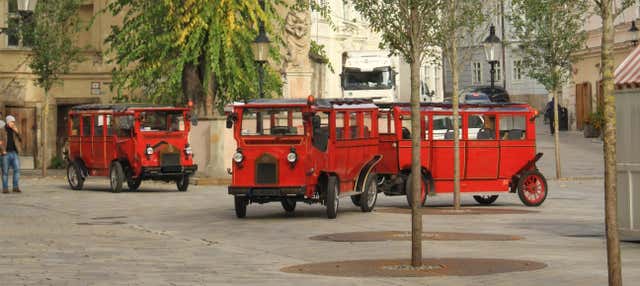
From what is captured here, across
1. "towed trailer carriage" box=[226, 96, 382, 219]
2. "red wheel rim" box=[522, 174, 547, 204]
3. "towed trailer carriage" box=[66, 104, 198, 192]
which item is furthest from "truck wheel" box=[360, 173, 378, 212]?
"towed trailer carriage" box=[66, 104, 198, 192]

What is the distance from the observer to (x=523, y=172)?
1261 inches

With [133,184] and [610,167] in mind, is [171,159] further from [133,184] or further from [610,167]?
[610,167]

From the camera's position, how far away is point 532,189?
32.1 metres

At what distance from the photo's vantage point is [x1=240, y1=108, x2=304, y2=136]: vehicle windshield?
28516 millimetres

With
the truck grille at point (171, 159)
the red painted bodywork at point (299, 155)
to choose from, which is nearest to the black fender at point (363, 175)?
the red painted bodywork at point (299, 155)

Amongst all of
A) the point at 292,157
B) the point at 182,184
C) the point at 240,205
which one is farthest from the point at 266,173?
the point at 182,184

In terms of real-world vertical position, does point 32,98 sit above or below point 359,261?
above

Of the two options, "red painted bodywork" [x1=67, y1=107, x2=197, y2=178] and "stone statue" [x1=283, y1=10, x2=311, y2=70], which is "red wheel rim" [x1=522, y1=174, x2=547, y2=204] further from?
"stone statue" [x1=283, y1=10, x2=311, y2=70]

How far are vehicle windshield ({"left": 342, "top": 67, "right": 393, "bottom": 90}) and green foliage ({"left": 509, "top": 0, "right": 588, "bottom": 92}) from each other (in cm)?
2882

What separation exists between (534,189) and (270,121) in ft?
20.8

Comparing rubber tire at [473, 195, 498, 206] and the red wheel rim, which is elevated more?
the red wheel rim

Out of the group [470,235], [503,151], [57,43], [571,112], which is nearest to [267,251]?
[470,235]

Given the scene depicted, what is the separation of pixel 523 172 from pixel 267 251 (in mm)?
12201

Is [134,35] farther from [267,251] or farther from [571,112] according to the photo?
[571,112]
